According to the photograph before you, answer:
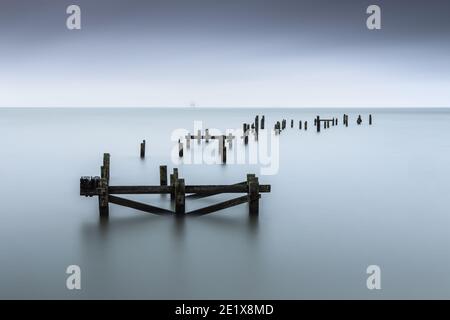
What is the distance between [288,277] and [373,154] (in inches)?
787

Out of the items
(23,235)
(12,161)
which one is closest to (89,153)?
(12,161)

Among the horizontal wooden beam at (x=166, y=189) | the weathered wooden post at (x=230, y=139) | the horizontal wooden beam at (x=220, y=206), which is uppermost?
the weathered wooden post at (x=230, y=139)

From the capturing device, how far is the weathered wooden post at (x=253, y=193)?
1009cm

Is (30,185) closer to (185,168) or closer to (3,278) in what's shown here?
(185,168)

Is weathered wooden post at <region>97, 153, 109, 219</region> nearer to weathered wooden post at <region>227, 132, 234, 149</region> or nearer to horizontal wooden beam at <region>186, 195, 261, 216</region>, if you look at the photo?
horizontal wooden beam at <region>186, 195, 261, 216</region>

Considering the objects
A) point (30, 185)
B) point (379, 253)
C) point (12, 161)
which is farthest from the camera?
point (12, 161)

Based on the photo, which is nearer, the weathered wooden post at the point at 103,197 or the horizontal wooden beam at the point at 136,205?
the weathered wooden post at the point at 103,197

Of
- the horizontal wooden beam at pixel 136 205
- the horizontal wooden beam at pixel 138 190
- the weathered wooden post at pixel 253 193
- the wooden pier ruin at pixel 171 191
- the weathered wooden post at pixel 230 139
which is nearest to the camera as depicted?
the horizontal wooden beam at pixel 138 190

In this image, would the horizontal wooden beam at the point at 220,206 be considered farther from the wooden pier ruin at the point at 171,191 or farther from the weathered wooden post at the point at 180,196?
the weathered wooden post at the point at 180,196

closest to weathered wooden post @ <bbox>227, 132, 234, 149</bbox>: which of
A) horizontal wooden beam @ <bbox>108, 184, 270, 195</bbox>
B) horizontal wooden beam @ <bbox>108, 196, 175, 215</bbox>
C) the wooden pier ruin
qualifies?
the wooden pier ruin

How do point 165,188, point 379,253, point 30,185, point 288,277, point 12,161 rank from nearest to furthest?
1. point 288,277
2. point 379,253
3. point 165,188
4. point 30,185
5. point 12,161

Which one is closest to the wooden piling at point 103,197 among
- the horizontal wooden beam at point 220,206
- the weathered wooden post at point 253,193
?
the horizontal wooden beam at point 220,206

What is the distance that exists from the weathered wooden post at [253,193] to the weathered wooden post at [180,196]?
130 cm

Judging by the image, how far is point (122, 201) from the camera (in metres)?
9.96
